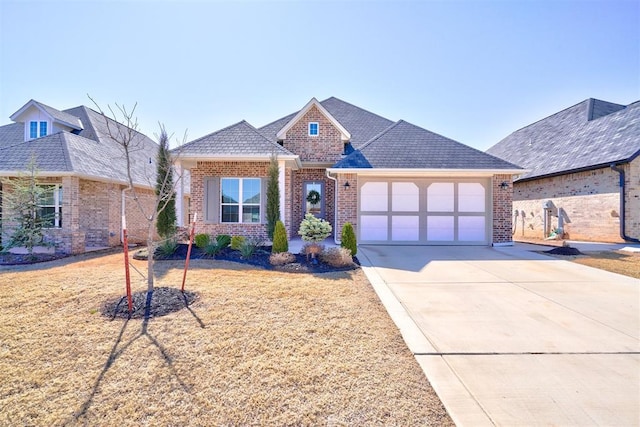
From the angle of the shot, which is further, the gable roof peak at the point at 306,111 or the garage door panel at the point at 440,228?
the gable roof peak at the point at 306,111

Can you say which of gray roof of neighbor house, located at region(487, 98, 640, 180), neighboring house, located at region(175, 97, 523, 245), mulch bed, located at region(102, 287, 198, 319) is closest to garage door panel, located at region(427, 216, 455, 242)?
neighboring house, located at region(175, 97, 523, 245)

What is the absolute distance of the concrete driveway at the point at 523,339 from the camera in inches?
105

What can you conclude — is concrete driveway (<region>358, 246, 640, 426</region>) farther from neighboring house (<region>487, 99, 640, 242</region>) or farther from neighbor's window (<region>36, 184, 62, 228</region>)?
neighbor's window (<region>36, 184, 62, 228</region>)

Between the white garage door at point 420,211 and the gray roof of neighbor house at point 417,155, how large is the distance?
2.16 ft

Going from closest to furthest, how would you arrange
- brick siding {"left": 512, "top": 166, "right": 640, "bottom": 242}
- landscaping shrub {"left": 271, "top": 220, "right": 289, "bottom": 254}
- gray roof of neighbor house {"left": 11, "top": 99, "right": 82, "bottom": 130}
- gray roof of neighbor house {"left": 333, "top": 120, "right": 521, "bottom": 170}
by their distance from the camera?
1. landscaping shrub {"left": 271, "top": 220, "right": 289, "bottom": 254}
2. gray roof of neighbor house {"left": 333, "top": 120, "right": 521, "bottom": 170}
3. brick siding {"left": 512, "top": 166, "right": 640, "bottom": 242}
4. gray roof of neighbor house {"left": 11, "top": 99, "right": 82, "bottom": 130}

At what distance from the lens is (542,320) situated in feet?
14.8

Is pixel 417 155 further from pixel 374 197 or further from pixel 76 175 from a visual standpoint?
pixel 76 175

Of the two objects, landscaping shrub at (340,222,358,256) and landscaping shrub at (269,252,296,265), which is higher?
landscaping shrub at (340,222,358,256)

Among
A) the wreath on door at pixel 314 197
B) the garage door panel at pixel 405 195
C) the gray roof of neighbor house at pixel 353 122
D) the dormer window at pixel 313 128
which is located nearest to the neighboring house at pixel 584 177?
the garage door panel at pixel 405 195

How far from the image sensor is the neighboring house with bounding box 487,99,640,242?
41.4 ft

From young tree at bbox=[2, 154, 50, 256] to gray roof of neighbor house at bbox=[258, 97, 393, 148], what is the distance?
8986 millimetres

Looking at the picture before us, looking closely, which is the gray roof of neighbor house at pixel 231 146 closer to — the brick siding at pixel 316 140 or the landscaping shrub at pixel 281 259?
the brick siding at pixel 316 140

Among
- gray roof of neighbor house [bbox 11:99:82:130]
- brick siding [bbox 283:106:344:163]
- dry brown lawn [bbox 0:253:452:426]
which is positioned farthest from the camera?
gray roof of neighbor house [bbox 11:99:82:130]

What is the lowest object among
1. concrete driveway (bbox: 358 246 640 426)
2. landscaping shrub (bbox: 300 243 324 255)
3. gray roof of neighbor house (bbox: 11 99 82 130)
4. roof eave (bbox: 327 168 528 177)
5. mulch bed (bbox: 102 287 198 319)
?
concrete driveway (bbox: 358 246 640 426)
